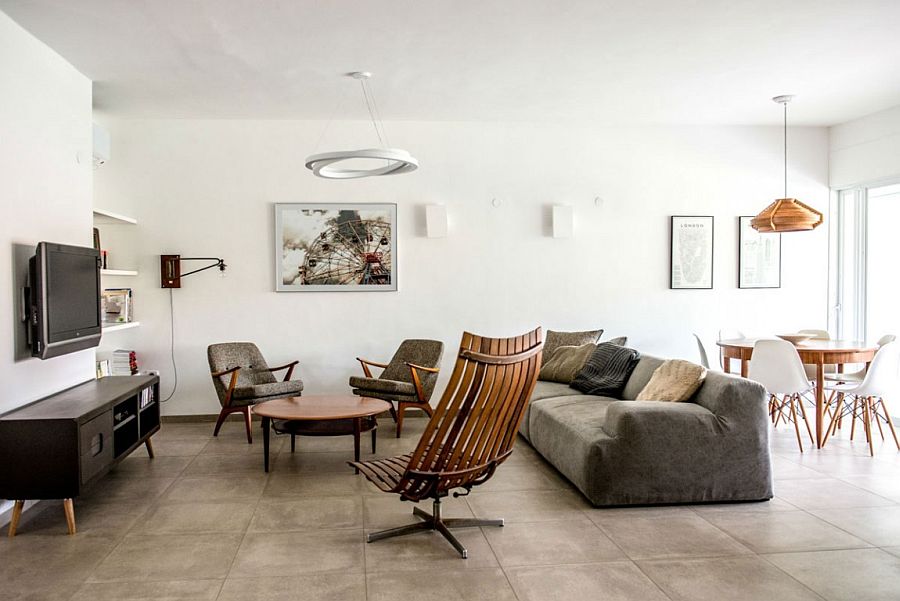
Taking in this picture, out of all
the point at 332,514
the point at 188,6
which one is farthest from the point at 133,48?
the point at 332,514

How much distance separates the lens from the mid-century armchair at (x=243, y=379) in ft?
18.4

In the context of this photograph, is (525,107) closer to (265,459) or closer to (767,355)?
(767,355)

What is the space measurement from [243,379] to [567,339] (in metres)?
2.88

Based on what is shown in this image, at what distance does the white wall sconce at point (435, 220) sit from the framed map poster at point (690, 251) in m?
2.27

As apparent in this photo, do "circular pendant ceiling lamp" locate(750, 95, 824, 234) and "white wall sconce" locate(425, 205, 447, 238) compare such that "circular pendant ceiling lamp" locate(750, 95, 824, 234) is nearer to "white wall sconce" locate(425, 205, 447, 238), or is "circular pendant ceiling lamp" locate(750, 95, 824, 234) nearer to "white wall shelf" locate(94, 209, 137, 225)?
"white wall sconce" locate(425, 205, 447, 238)

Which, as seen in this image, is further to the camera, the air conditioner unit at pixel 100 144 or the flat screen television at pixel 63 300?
the air conditioner unit at pixel 100 144

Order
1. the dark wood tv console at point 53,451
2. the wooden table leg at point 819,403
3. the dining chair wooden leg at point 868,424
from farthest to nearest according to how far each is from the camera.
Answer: the wooden table leg at point 819,403
the dining chair wooden leg at point 868,424
the dark wood tv console at point 53,451

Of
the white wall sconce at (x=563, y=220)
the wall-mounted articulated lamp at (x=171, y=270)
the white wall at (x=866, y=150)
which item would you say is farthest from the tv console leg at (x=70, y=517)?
the white wall at (x=866, y=150)

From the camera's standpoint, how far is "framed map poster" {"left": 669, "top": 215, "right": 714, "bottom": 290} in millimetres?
6910

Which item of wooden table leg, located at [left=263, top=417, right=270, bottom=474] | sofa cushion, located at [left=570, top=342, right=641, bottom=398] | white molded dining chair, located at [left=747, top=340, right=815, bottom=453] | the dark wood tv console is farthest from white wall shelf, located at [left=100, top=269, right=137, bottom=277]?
white molded dining chair, located at [left=747, top=340, right=815, bottom=453]

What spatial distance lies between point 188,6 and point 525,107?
3.13 meters

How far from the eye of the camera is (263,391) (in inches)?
220

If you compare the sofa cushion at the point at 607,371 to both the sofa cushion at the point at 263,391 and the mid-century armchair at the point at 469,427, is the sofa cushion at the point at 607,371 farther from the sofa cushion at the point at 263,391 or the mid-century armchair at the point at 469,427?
the sofa cushion at the point at 263,391

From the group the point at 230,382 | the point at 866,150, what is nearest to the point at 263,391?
the point at 230,382
